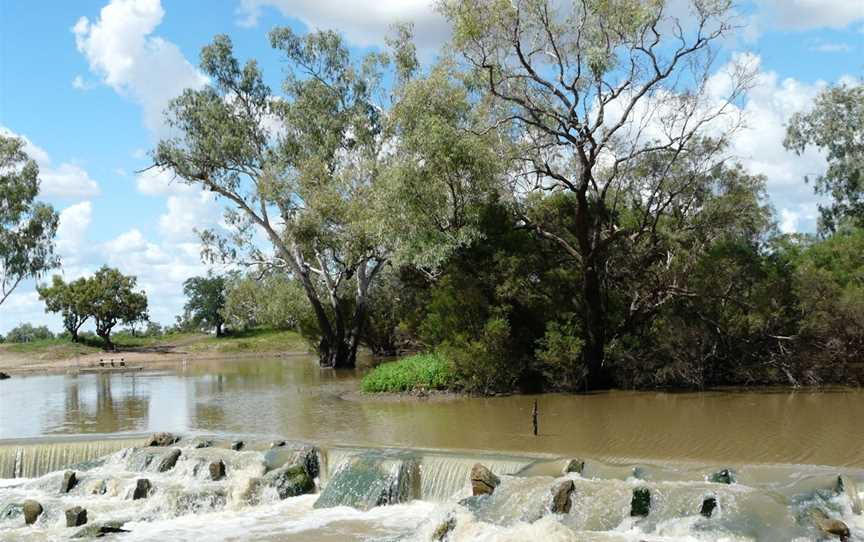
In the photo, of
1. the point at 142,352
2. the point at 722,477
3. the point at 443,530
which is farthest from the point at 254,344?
the point at 722,477

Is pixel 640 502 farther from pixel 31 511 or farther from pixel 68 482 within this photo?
pixel 68 482

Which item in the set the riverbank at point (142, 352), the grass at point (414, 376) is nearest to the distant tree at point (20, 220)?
the riverbank at point (142, 352)

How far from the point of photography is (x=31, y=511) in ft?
44.9

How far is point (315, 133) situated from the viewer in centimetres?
3822

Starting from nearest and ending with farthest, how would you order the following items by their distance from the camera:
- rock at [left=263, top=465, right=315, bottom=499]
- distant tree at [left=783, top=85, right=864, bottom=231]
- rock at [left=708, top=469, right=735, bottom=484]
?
rock at [left=708, top=469, right=735, bottom=484] < rock at [left=263, top=465, right=315, bottom=499] < distant tree at [left=783, top=85, right=864, bottom=231]

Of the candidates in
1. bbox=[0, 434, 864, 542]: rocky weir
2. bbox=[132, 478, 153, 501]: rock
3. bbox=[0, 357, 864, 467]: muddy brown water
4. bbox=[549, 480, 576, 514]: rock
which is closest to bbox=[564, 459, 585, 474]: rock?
bbox=[0, 434, 864, 542]: rocky weir

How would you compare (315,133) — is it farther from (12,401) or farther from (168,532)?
(168,532)

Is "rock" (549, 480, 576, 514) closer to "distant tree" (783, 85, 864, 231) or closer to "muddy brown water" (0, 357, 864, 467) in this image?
"muddy brown water" (0, 357, 864, 467)

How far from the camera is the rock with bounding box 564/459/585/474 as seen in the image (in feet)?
42.7

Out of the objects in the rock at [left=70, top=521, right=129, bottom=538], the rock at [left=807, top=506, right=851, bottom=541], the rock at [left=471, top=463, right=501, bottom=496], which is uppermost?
the rock at [left=471, top=463, right=501, bottom=496]

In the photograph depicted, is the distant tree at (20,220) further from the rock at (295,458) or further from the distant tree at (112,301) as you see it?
the rock at (295,458)

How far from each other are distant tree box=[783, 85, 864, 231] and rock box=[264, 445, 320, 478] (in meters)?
28.6

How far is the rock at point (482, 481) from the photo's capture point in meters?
12.9

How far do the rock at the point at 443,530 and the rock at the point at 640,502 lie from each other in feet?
8.75
